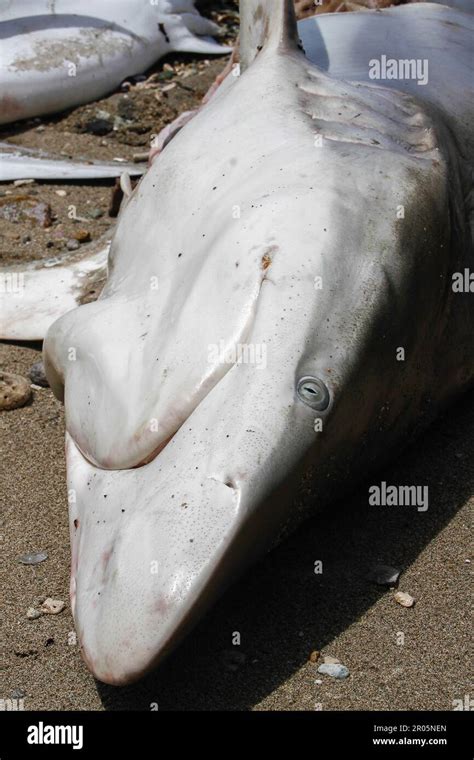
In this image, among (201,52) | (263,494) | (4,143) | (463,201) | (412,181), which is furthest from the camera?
(201,52)

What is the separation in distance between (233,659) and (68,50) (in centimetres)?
458

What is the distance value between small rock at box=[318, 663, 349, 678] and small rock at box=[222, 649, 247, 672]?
18cm

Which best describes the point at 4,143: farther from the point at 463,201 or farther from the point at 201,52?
the point at 463,201

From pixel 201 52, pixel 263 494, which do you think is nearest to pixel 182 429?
pixel 263 494

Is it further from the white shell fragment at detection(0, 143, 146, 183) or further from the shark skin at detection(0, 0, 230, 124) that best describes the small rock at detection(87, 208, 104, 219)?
the shark skin at detection(0, 0, 230, 124)

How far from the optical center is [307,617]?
9.28ft

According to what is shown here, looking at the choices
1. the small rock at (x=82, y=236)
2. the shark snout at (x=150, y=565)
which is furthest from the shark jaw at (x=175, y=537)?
A: the small rock at (x=82, y=236)

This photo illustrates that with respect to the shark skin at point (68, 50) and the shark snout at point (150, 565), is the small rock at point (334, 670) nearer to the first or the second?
the shark snout at point (150, 565)

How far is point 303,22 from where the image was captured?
4496 millimetres

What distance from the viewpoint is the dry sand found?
8.61 feet

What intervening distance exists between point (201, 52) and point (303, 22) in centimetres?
293

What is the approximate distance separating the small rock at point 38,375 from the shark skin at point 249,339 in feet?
1.45

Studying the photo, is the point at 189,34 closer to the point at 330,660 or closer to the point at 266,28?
→ the point at 266,28

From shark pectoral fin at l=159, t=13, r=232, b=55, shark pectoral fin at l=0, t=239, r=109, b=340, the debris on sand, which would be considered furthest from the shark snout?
shark pectoral fin at l=159, t=13, r=232, b=55
